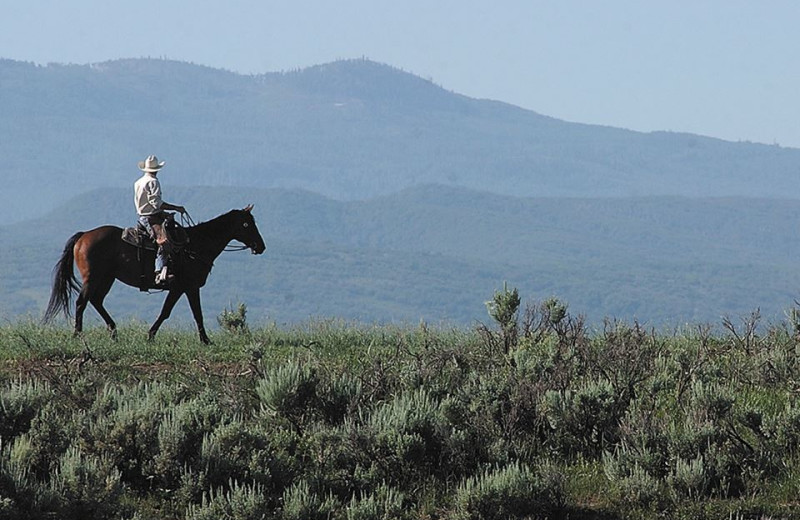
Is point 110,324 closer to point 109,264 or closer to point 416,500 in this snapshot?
point 109,264

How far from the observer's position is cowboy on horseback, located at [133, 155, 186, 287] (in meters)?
17.9

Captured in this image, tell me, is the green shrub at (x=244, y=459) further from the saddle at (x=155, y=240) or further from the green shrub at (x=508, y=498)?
the saddle at (x=155, y=240)

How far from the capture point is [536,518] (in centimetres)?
1057

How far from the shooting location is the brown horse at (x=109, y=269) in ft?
59.6

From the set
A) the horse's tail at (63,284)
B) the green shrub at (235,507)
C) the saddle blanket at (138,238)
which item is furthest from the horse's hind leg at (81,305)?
the green shrub at (235,507)

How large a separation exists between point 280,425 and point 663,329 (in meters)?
8.56

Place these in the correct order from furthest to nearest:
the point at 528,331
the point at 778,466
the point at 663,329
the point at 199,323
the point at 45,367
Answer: the point at 663,329 < the point at 199,323 < the point at 528,331 < the point at 45,367 < the point at 778,466

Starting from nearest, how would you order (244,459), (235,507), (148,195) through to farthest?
1. (235,507)
2. (244,459)
3. (148,195)

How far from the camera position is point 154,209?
18062 millimetres

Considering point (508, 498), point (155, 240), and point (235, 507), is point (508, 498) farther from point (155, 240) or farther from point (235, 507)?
point (155, 240)

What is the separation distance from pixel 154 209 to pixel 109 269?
1.04m

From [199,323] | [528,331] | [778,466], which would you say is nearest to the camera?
[778,466]

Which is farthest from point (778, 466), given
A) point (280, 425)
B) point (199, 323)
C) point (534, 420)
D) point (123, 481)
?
point (199, 323)

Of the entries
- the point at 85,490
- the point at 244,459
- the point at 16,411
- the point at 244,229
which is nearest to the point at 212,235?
the point at 244,229
